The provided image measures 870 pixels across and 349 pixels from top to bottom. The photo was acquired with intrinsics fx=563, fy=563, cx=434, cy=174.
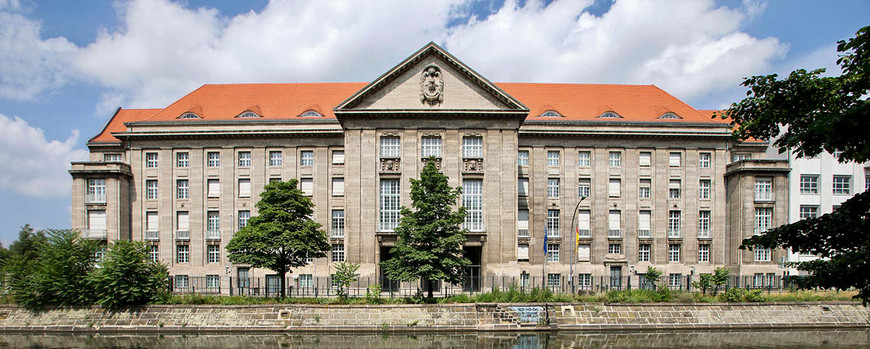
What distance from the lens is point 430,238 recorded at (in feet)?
111

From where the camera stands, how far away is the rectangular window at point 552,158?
48.4 meters

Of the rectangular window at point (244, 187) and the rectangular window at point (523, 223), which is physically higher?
the rectangular window at point (244, 187)

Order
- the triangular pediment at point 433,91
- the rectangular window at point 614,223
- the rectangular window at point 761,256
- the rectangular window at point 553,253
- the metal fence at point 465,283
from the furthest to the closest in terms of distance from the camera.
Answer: the rectangular window at point 614,223, the rectangular window at point 553,253, the rectangular window at point 761,256, the triangular pediment at point 433,91, the metal fence at point 465,283

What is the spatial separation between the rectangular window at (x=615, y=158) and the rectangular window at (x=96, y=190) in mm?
43358

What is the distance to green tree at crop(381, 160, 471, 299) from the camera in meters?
33.5

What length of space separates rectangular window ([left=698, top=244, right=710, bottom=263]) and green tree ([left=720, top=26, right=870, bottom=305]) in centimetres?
4022

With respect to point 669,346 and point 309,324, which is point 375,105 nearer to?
point 309,324

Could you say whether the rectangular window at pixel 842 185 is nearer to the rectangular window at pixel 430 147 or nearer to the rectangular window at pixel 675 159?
the rectangular window at pixel 675 159

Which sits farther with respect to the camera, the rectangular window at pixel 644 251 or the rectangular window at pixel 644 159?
the rectangular window at pixel 644 159

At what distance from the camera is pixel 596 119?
159 feet

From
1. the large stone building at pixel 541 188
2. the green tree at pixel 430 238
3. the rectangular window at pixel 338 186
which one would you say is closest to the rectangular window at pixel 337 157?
the large stone building at pixel 541 188

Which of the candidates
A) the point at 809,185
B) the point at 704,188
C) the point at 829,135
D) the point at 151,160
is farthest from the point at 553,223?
the point at 829,135

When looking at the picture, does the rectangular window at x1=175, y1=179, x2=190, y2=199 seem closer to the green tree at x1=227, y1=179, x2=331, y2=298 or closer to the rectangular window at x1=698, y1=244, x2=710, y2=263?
the green tree at x1=227, y1=179, x2=331, y2=298

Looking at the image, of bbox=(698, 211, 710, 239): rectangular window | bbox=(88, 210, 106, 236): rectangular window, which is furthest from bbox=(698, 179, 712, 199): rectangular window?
bbox=(88, 210, 106, 236): rectangular window
